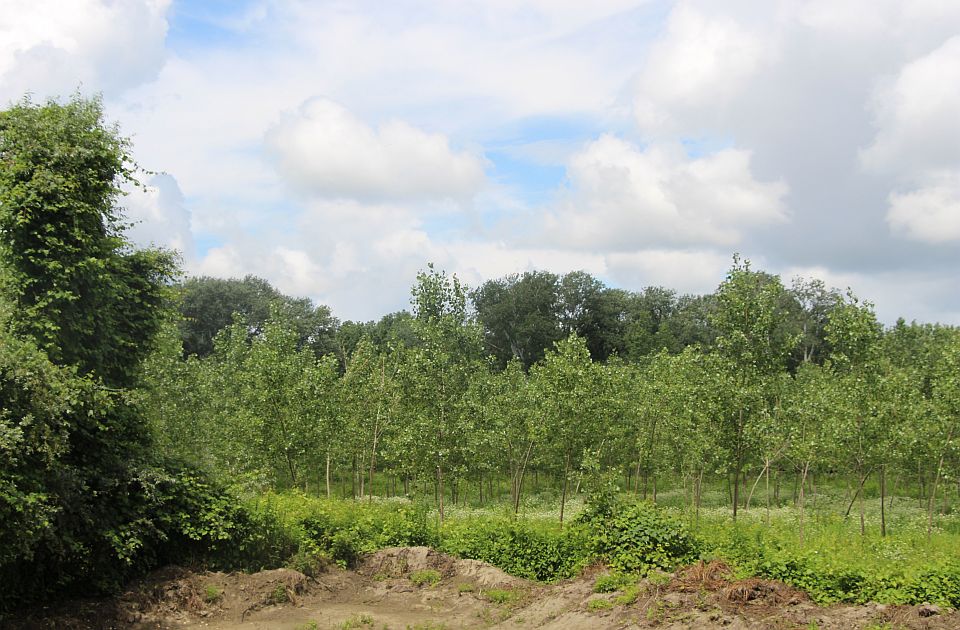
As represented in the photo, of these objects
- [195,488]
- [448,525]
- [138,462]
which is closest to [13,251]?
[138,462]

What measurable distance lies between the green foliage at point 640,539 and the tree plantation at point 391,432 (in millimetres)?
55

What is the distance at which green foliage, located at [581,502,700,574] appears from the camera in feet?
47.5

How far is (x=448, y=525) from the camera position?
18703 mm

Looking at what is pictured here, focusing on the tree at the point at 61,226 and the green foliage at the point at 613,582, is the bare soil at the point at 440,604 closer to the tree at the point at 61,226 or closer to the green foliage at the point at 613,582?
the green foliage at the point at 613,582

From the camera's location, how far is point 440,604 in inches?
595

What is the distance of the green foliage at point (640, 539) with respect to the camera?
14477mm

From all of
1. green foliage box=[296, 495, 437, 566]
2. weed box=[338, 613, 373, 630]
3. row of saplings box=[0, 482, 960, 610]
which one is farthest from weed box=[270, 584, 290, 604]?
green foliage box=[296, 495, 437, 566]

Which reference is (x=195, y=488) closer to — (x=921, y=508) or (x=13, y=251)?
(x=13, y=251)

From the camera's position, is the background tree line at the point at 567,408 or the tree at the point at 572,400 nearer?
the background tree line at the point at 567,408

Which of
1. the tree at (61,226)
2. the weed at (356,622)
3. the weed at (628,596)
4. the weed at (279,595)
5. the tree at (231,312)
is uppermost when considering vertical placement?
the tree at (231,312)

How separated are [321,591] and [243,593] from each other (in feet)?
5.72

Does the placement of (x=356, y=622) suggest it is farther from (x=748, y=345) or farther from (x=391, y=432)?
(x=391, y=432)

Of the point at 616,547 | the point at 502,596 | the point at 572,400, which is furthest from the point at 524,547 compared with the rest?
the point at 572,400

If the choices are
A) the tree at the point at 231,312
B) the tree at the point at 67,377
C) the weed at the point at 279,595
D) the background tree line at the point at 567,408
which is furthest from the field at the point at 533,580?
the tree at the point at 231,312
